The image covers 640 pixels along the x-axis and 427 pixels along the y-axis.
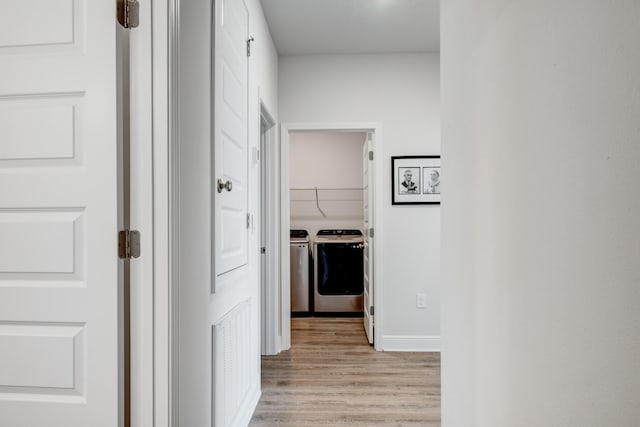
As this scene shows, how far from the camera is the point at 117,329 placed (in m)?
1.19

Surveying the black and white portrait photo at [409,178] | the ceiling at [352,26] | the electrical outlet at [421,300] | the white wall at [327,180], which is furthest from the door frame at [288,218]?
the white wall at [327,180]

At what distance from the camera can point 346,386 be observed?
266 cm

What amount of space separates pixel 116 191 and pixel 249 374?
1493 millimetres

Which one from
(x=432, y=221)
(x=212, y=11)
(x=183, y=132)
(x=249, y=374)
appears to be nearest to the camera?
(x=183, y=132)

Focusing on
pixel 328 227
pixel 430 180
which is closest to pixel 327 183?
pixel 328 227

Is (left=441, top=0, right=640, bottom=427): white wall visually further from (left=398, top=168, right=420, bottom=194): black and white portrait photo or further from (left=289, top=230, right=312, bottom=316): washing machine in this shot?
(left=289, top=230, right=312, bottom=316): washing machine

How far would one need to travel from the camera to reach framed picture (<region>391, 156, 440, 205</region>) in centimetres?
349

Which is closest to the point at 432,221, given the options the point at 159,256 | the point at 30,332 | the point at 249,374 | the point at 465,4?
the point at 249,374

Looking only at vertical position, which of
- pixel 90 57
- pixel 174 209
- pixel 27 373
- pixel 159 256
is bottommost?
pixel 27 373

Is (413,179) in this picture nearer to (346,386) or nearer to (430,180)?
(430,180)

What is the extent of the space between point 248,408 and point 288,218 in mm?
1662

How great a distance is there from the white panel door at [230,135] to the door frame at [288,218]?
119cm

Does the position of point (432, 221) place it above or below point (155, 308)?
above

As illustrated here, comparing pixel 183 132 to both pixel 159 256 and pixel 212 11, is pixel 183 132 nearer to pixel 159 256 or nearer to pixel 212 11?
pixel 159 256
